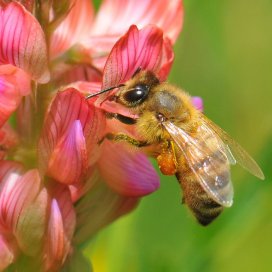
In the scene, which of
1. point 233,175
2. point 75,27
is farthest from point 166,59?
point 233,175

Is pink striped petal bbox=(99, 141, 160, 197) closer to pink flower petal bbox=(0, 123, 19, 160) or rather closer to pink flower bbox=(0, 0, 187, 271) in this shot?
pink flower bbox=(0, 0, 187, 271)

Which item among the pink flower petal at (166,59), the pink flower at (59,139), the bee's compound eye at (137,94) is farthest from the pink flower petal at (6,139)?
the pink flower petal at (166,59)

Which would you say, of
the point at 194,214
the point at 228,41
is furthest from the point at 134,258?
the point at 228,41

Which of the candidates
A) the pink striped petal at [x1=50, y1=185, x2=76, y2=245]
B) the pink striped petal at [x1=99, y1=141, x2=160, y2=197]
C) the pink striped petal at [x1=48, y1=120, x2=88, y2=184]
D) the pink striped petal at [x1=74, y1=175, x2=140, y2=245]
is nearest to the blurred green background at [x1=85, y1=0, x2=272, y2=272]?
the pink striped petal at [x1=74, y1=175, x2=140, y2=245]

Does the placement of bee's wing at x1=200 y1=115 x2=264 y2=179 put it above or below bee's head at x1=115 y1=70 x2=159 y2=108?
below

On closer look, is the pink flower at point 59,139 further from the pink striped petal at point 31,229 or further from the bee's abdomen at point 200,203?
the bee's abdomen at point 200,203
